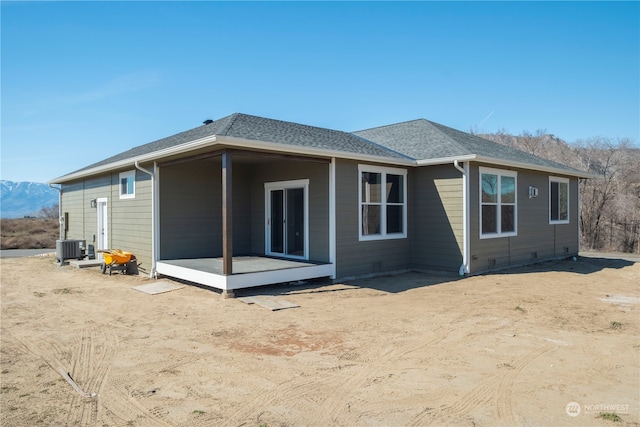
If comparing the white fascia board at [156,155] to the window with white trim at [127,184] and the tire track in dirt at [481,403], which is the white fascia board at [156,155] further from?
the tire track in dirt at [481,403]

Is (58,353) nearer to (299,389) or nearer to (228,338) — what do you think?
(228,338)

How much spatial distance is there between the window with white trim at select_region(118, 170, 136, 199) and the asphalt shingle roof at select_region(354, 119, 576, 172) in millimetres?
7117

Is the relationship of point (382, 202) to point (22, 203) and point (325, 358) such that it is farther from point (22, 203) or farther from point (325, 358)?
Result: point (22, 203)

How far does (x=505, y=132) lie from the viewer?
35.3 meters

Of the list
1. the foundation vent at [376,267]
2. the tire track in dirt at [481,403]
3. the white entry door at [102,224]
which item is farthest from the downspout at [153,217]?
the tire track in dirt at [481,403]

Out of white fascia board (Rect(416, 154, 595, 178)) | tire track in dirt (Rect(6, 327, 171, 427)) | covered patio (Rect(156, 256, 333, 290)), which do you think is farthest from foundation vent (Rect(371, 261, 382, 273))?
tire track in dirt (Rect(6, 327, 171, 427))

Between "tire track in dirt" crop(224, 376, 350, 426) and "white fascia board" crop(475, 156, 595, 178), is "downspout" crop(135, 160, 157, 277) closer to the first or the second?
"tire track in dirt" crop(224, 376, 350, 426)

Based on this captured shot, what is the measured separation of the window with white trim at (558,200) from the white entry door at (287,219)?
27.2ft

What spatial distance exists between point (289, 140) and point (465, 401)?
6305 mm

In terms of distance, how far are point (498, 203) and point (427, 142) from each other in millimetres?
2503

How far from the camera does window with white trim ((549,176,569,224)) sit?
42.6ft

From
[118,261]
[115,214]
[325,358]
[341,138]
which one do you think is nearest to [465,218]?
[341,138]

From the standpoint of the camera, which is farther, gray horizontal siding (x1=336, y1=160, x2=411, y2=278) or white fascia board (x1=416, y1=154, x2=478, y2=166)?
white fascia board (x1=416, y1=154, x2=478, y2=166)

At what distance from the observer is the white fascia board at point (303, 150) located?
722 centimetres
